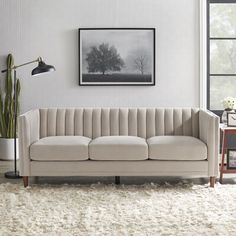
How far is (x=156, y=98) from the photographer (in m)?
6.59

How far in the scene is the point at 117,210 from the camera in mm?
4086

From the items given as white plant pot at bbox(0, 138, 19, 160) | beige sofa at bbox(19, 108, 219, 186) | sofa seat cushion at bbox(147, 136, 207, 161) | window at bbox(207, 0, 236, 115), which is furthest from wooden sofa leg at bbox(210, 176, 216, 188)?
white plant pot at bbox(0, 138, 19, 160)

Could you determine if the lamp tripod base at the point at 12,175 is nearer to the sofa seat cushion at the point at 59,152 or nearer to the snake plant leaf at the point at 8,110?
the sofa seat cushion at the point at 59,152

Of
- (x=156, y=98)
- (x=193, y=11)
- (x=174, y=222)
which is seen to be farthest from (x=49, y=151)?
(x=193, y=11)

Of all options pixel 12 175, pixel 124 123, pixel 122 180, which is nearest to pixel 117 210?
pixel 122 180

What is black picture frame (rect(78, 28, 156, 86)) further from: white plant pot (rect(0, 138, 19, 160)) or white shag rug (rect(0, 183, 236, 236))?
white shag rug (rect(0, 183, 236, 236))

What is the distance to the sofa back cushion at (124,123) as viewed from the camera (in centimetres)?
556

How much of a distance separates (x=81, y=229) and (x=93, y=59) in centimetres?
332

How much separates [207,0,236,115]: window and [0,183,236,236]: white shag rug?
2008mm

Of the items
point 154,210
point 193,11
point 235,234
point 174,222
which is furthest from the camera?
point 193,11

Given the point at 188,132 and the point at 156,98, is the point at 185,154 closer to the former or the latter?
the point at 188,132

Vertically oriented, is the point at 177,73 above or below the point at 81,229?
above

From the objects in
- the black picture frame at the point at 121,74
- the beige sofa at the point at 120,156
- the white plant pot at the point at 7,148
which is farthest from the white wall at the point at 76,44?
the beige sofa at the point at 120,156

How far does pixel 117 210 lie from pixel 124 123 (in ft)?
5.34
